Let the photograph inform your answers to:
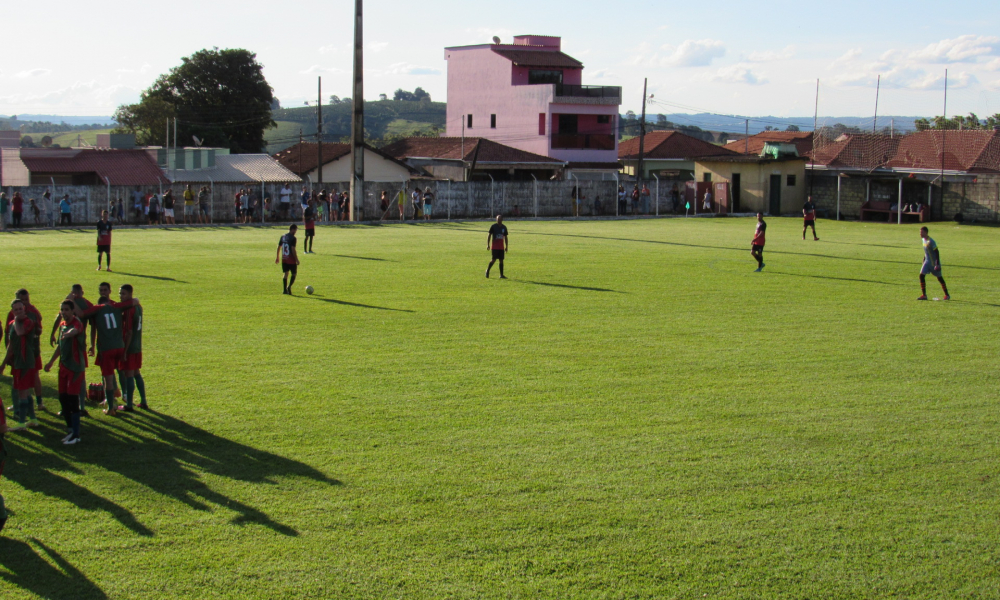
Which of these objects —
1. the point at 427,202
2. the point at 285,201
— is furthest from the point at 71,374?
the point at 427,202

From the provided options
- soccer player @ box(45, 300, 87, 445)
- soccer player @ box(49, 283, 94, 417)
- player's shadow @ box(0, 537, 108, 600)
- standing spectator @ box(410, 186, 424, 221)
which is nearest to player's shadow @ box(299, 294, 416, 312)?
soccer player @ box(49, 283, 94, 417)

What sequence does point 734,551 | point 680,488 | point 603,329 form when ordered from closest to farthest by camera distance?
point 734,551 → point 680,488 → point 603,329

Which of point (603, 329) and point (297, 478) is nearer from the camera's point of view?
point (297, 478)

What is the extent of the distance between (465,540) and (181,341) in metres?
8.85

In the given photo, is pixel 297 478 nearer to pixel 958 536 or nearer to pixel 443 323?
pixel 958 536

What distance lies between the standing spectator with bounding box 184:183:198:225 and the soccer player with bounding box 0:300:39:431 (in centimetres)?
3281

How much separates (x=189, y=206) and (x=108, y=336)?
33273mm

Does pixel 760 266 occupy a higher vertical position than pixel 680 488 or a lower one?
higher

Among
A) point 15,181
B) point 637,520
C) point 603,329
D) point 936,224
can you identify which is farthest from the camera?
point 15,181

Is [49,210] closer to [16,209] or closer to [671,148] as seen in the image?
[16,209]

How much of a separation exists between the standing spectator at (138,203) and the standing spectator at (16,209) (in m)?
4.62

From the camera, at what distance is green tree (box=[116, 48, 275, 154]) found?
235 ft

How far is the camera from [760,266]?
2409 cm

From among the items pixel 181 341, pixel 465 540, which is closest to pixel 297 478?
pixel 465 540
